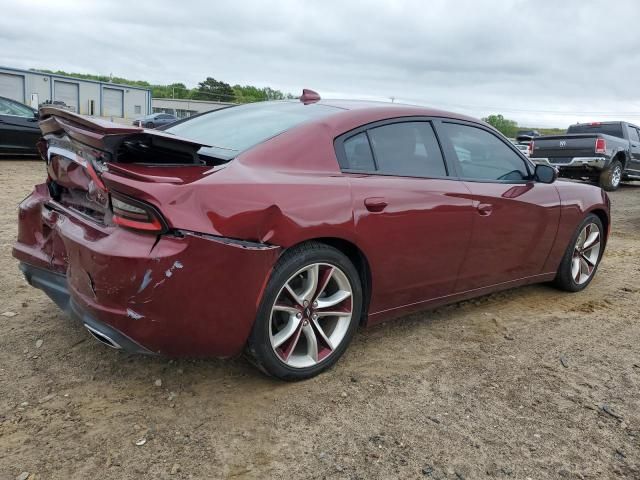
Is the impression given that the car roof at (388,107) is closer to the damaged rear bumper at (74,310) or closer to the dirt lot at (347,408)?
the dirt lot at (347,408)

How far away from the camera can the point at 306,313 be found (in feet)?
9.35

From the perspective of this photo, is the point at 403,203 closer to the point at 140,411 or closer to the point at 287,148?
the point at 287,148

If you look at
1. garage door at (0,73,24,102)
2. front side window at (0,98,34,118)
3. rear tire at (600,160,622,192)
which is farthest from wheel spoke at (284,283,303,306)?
garage door at (0,73,24,102)

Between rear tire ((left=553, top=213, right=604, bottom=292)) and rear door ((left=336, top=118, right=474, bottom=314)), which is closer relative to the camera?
rear door ((left=336, top=118, right=474, bottom=314))

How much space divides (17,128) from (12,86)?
34.3 meters

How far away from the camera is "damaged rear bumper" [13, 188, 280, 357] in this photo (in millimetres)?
2350

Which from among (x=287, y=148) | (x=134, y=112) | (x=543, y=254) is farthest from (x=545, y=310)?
(x=134, y=112)

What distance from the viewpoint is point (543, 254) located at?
4285 mm

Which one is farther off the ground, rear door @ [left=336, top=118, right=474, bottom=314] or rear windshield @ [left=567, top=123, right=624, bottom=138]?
rear windshield @ [left=567, top=123, right=624, bottom=138]

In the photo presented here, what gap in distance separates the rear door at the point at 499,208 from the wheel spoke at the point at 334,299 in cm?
102

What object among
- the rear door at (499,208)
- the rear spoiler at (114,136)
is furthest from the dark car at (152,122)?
the rear door at (499,208)

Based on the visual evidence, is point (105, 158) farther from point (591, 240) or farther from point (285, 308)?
point (591, 240)

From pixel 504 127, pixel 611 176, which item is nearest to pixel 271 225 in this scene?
pixel 611 176

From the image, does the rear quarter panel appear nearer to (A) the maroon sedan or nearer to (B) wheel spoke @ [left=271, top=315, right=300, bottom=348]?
(A) the maroon sedan
